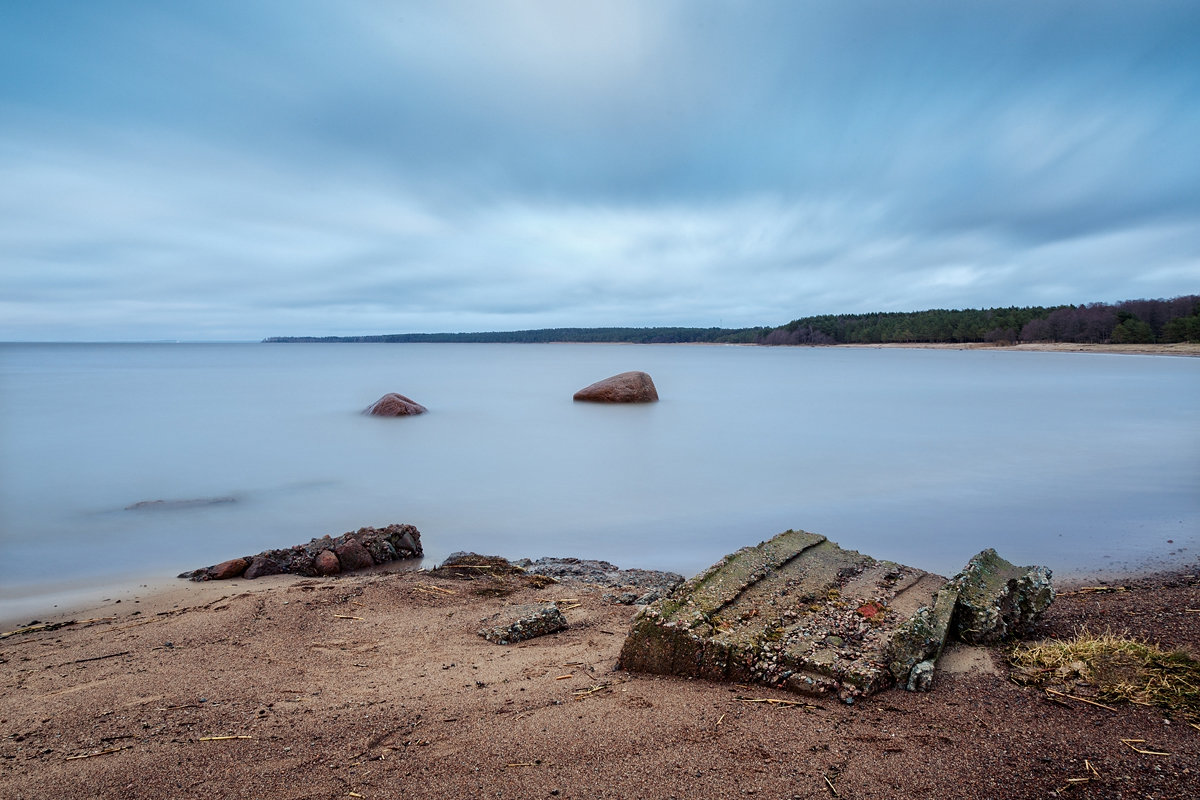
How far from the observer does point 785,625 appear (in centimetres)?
371

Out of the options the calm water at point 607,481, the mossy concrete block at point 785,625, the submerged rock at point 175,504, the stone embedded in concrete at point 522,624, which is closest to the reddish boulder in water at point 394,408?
the calm water at point 607,481

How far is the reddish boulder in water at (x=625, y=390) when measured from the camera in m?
21.0

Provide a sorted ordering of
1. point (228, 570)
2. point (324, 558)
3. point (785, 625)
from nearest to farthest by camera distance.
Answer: point (785, 625)
point (228, 570)
point (324, 558)

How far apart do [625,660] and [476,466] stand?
9606 millimetres

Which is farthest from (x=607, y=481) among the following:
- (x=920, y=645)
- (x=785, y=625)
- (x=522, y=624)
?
(x=920, y=645)

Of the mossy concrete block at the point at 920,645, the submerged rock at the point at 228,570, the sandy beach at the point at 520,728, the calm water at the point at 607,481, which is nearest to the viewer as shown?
the sandy beach at the point at 520,728

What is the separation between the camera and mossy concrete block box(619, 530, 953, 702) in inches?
133

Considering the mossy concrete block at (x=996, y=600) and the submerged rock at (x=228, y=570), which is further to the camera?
the submerged rock at (x=228, y=570)

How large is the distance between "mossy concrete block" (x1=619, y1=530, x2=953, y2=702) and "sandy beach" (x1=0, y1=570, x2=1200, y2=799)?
0.44ft

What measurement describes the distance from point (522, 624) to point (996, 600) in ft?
9.61

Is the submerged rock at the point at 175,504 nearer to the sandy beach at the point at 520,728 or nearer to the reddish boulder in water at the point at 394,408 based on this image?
the sandy beach at the point at 520,728

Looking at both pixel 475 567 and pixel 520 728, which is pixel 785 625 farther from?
pixel 475 567

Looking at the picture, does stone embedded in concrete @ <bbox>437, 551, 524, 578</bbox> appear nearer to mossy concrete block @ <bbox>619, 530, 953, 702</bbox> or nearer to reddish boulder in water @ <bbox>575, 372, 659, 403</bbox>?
mossy concrete block @ <bbox>619, 530, 953, 702</bbox>

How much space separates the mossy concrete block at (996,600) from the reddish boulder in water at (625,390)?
16.8m
